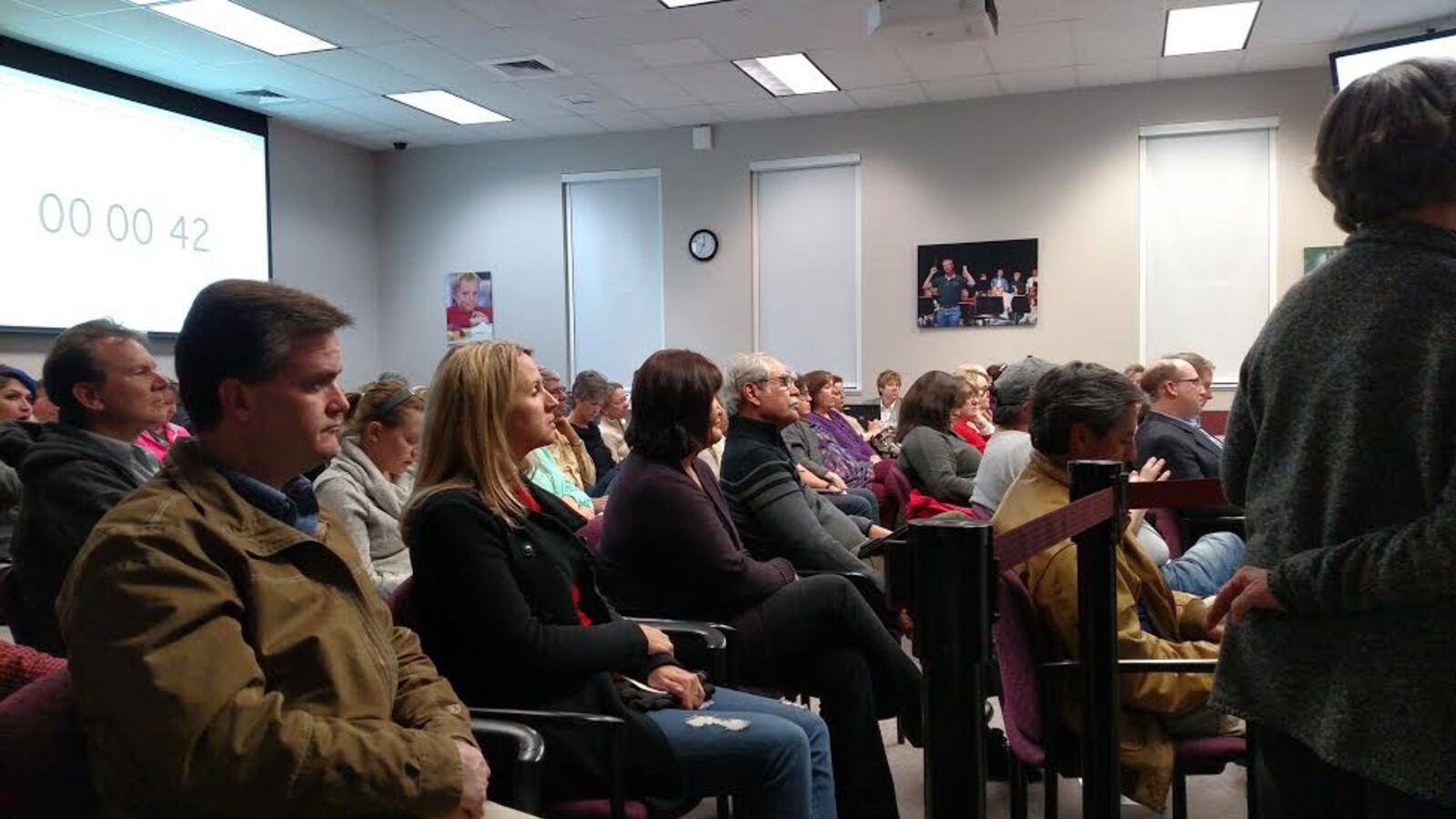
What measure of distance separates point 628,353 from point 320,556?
835cm

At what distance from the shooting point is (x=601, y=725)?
1687 millimetres

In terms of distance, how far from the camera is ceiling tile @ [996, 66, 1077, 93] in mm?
7551

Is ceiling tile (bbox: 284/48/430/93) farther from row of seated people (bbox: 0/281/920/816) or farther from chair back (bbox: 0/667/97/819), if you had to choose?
chair back (bbox: 0/667/97/819)

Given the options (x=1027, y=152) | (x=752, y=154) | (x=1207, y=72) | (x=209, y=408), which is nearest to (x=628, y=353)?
(x=752, y=154)

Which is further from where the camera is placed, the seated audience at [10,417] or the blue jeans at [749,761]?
the seated audience at [10,417]

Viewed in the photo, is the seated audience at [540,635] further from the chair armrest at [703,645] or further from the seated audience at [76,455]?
the seated audience at [76,455]

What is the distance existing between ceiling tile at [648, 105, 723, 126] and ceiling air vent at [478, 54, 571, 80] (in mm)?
1386

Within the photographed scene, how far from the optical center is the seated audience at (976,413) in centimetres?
519

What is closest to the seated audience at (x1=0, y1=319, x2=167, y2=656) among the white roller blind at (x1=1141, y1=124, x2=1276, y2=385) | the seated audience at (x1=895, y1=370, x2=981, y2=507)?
the seated audience at (x1=895, y1=370, x2=981, y2=507)

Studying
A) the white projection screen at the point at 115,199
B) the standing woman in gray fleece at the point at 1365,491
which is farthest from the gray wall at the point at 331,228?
the standing woman in gray fleece at the point at 1365,491

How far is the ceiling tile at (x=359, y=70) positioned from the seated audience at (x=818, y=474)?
3961 mm

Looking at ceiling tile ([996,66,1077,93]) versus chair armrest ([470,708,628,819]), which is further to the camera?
ceiling tile ([996,66,1077,93])

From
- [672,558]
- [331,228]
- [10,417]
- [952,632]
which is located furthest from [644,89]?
[952,632]

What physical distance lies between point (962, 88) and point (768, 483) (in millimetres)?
6027
